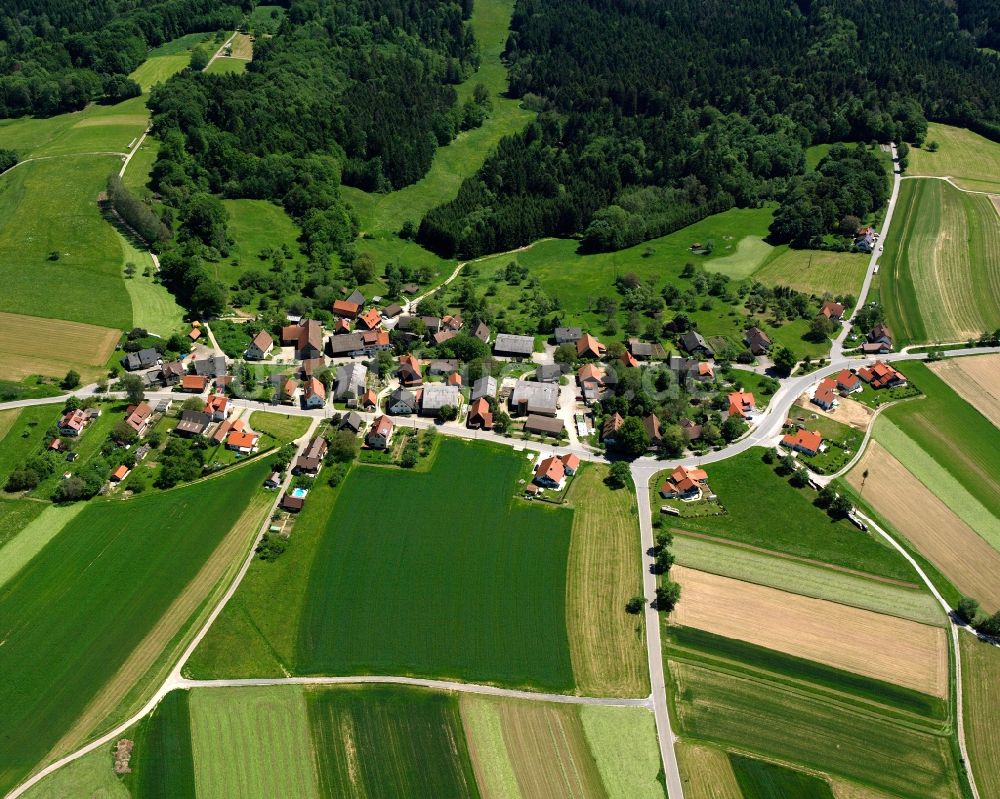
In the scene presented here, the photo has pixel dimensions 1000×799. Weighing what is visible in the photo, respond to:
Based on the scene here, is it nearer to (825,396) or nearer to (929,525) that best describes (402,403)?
(825,396)

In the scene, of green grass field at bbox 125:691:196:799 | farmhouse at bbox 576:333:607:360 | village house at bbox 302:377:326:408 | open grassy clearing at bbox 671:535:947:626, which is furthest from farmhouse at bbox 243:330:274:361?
open grassy clearing at bbox 671:535:947:626

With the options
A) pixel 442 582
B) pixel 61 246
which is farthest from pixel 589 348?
pixel 61 246

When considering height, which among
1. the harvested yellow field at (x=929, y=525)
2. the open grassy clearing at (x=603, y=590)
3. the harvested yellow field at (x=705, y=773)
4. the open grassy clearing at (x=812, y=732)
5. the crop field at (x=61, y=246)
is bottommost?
the open grassy clearing at (x=603, y=590)

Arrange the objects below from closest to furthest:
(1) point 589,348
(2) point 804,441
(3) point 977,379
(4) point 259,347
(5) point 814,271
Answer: (2) point 804,441 < (3) point 977,379 < (4) point 259,347 < (1) point 589,348 < (5) point 814,271

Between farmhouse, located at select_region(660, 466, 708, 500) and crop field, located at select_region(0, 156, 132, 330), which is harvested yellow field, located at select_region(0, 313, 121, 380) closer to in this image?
crop field, located at select_region(0, 156, 132, 330)

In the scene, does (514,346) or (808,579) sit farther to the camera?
(514,346)

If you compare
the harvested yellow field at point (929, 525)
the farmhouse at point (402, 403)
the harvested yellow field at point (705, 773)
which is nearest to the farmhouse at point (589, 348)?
the farmhouse at point (402, 403)

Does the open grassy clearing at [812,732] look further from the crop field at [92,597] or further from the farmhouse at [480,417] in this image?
the crop field at [92,597]

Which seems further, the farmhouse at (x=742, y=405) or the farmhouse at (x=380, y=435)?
the farmhouse at (x=742, y=405)
